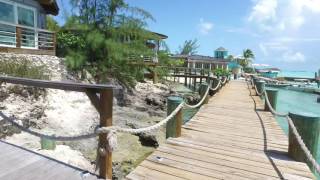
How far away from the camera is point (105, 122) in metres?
3.46

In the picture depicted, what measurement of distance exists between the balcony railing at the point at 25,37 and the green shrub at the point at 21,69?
5.69 ft

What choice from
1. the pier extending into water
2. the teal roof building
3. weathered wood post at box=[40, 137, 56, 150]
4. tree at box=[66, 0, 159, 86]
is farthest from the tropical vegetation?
the teal roof building

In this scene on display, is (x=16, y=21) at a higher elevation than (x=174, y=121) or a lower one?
higher

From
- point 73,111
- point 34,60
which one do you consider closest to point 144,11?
point 34,60

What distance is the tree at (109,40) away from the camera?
2246 cm


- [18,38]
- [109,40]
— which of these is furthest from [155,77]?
[18,38]

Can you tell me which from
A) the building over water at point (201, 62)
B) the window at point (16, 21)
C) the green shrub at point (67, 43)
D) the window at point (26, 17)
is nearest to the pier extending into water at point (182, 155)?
the window at point (16, 21)

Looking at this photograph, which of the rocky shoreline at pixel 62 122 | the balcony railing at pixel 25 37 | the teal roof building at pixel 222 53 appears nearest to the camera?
the rocky shoreline at pixel 62 122

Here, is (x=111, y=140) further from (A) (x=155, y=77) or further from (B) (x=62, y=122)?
(A) (x=155, y=77)

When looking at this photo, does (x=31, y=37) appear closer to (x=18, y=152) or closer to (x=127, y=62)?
(x=127, y=62)

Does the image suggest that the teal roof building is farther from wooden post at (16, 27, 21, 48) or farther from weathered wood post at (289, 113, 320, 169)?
weathered wood post at (289, 113, 320, 169)

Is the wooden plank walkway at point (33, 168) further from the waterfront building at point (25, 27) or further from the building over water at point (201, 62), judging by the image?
the building over water at point (201, 62)

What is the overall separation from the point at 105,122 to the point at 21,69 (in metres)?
11.7

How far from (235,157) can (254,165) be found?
0.40 meters
